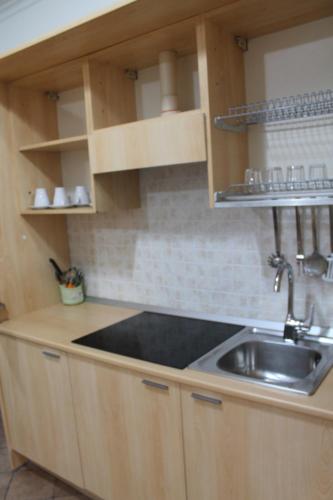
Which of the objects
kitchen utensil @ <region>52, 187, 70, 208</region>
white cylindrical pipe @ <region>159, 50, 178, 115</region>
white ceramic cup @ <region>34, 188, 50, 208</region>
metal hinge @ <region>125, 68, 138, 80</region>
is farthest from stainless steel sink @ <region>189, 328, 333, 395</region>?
metal hinge @ <region>125, 68, 138, 80</region>

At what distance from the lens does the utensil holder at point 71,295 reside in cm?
266

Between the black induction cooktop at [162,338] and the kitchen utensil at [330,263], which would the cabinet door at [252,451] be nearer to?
the black induction cooktop at [162,338]

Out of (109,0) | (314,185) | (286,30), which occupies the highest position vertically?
(109,0)

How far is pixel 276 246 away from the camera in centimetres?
191

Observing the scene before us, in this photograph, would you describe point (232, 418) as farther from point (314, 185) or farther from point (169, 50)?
point (169, 50)

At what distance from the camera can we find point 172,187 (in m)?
2.24

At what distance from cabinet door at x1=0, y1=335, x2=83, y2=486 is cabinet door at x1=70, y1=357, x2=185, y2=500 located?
0.27 ft

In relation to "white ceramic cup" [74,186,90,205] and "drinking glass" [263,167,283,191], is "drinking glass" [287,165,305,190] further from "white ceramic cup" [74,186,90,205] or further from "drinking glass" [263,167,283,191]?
"white ceramic cup" [74,186,90,205]

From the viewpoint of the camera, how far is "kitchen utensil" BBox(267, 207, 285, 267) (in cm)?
188

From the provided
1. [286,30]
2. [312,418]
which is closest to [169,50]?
[286,30]

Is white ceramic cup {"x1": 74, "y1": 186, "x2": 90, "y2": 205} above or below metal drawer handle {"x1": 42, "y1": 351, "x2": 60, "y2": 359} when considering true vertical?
above

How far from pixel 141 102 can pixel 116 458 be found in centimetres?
175

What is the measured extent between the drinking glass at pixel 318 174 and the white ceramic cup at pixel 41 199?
57.5 inches

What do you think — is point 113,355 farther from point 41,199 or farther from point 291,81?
point 291,81
